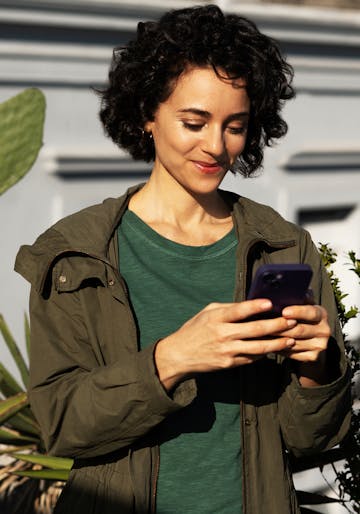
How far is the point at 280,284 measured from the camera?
228cm

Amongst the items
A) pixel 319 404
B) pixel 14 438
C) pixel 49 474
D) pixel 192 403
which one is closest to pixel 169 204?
pixel 192 403

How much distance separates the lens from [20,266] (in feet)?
8.52

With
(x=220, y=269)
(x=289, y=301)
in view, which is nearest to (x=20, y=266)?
(x=220, y=269)

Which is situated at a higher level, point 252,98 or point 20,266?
point 252,98

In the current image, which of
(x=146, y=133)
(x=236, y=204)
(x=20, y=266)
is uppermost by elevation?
(x=146, y=133)

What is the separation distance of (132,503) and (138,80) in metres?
0.98

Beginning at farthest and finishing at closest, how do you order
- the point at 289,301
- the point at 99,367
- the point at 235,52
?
the point at 235,52
the point at 99,367
the point at 289,301

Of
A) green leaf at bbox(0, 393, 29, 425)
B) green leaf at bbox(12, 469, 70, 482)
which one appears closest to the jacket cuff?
green leaf at bbox(12, 469, 70, 482)

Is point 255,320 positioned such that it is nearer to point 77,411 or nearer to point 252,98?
point 77,411

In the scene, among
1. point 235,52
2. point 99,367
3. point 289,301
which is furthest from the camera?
point 235,52

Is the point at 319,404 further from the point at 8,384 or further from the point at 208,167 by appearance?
the point at 8,384

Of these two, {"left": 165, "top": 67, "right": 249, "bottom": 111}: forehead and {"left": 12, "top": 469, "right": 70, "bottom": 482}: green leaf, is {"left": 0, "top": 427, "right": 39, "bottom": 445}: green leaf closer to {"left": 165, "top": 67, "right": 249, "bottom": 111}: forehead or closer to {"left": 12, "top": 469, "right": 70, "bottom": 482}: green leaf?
{"left": 12, "top": 469, "right": 70, "bottom": 482}: green leaf

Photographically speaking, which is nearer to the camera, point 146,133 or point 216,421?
point 216,421

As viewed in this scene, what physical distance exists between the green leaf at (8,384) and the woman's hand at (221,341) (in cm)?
229
